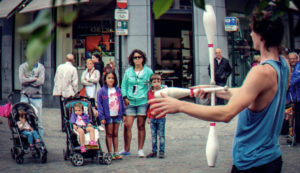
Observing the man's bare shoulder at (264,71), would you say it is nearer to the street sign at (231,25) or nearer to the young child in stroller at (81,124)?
the young child in stroller at (81,124)

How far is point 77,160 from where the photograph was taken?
8.08 m

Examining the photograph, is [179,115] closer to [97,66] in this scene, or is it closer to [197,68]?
[197,68]

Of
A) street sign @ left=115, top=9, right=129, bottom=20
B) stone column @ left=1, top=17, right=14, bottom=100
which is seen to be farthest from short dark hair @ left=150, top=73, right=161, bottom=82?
stone column @ left=1, top=17, right=14, bottom=100

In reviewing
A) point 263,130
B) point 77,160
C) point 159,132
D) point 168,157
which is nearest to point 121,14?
point 159,132

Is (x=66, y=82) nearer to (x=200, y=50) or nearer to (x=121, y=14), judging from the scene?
(x=121, y=14)

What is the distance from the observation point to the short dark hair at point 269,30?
271 centimetres

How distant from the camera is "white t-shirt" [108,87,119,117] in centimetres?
867

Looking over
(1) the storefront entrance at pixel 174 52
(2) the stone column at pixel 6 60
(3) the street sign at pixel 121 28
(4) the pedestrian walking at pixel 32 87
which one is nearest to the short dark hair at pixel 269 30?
(4) the pedestrian walking at pixel 32 87

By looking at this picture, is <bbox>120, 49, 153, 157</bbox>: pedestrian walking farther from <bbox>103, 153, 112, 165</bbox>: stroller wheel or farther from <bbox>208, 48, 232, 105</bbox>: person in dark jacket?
<bbox>208, 48, 232, 105</bbox>: person in dark jacket

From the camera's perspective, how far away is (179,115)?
50.9 ft

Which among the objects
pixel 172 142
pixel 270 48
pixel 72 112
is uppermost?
pixel 270 48

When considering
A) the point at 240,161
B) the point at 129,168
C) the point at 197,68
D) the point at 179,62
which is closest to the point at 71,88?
the point at 129,168

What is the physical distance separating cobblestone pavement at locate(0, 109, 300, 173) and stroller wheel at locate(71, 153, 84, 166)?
0.08 metres

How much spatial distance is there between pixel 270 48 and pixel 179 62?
1558 centimetres
